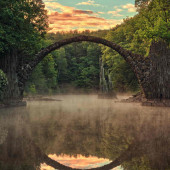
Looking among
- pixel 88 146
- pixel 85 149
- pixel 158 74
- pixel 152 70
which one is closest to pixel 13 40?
pixel 152 70

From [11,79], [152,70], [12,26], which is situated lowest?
[11,79]

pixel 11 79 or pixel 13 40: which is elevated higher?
pixel 13 40

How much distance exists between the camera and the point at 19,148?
21.4ft

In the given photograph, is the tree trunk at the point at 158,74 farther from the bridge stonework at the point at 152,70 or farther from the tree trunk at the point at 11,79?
the tree trunk at the point at 11,79

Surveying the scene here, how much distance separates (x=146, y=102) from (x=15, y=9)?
498 inches

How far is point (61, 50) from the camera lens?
9138cm

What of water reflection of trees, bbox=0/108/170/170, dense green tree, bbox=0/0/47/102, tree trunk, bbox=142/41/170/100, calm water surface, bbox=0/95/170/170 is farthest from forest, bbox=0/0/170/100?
calm water surface, bbox=0/95/170/170

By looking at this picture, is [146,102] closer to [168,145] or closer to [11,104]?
[11,104]

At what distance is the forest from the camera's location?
2050cm

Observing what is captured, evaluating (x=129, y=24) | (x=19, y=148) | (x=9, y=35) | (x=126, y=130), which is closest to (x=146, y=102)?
(x=9, y=35)

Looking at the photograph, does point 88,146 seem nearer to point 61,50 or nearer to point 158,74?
point 158,74

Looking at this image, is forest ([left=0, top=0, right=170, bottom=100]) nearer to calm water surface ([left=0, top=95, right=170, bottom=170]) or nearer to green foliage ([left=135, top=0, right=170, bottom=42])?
green foliage ([left=135, top=0, right=170, bottom=42])

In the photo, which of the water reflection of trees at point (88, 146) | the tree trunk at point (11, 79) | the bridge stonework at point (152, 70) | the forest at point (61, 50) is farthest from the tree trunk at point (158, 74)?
the water reflection of trees at point (88, 146)

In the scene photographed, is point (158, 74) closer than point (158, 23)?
Yes
